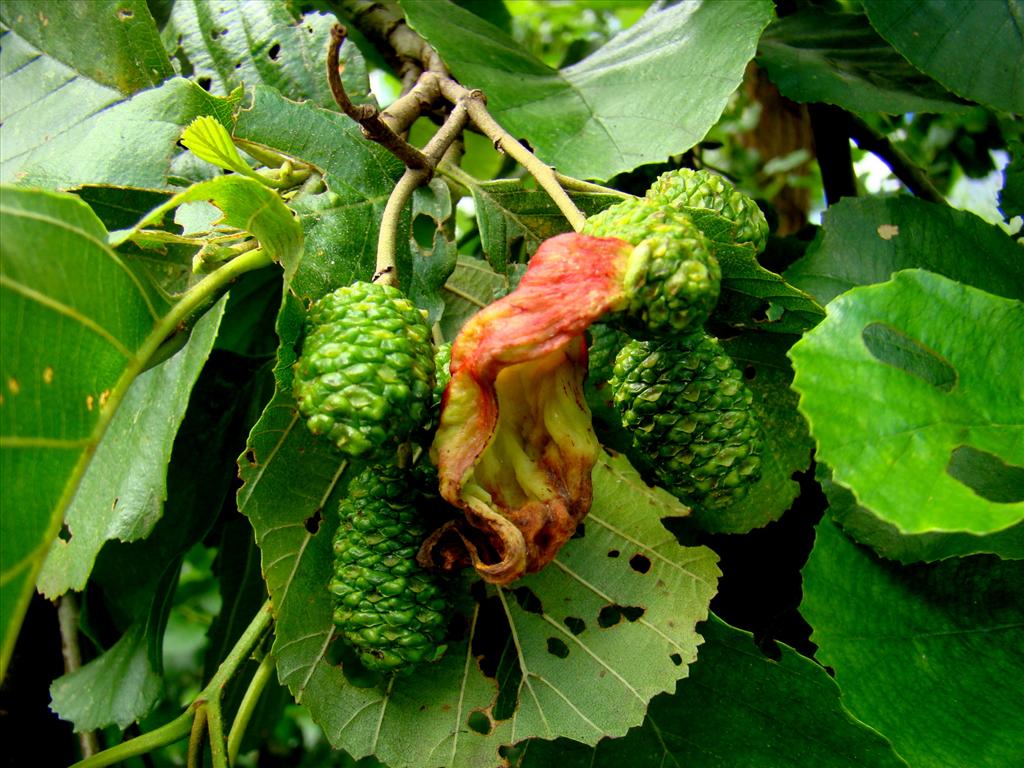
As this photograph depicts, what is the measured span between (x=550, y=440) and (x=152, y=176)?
64cm

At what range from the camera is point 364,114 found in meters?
0.89

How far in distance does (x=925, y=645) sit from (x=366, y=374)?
27.9 inches

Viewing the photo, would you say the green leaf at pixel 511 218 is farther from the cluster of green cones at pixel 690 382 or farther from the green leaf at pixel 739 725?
the green leaf at pixel 739 725

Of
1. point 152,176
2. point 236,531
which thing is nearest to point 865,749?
point 236,531

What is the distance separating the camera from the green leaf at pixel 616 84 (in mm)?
1100

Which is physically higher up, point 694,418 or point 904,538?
point 694,418

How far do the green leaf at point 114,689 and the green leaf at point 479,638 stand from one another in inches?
17.2

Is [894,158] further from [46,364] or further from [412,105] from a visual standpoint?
[46,364]

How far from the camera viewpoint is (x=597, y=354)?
1078 mm

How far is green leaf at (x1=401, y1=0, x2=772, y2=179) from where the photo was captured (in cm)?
110

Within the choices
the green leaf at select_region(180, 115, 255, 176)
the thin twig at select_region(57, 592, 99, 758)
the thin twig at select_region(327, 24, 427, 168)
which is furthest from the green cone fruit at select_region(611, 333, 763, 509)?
the thin twig at select_region(57, 592, 99, 758)

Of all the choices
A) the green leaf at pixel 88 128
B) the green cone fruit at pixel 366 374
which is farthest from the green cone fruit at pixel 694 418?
the green leaf at pixel 88 128

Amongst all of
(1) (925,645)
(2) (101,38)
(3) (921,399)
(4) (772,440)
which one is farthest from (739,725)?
(2) (101,38)

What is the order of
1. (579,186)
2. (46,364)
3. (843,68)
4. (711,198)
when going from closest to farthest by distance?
(46,364)
(711,198)
(579,186)
(843,68)
